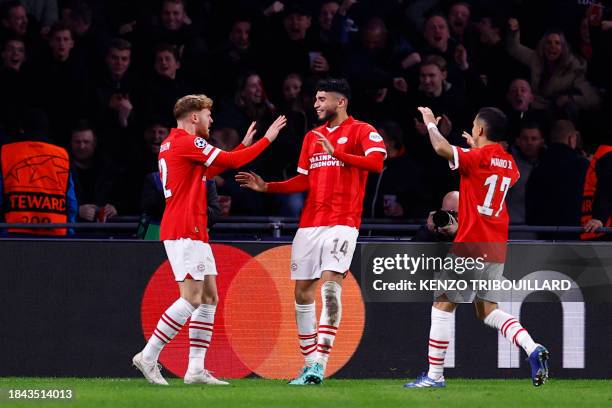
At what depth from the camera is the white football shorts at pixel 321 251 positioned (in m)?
10.1

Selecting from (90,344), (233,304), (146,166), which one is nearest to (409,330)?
(233,304)

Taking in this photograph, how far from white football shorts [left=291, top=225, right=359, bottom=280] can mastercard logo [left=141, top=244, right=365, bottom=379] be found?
1.01 meters

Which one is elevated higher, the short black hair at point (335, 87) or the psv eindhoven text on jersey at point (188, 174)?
the short black hair at point (335, 87)

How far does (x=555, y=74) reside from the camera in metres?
15.6

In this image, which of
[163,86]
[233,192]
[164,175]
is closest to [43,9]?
[163,86]

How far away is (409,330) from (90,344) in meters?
2.55

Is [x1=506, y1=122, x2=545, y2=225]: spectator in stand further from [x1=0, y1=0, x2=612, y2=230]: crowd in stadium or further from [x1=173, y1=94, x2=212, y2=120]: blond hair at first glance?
[x1=173, y1=94, x2=212, y2=120]: blond hair

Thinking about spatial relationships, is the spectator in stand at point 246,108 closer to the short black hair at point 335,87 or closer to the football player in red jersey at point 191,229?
the short black hair at point 335,87

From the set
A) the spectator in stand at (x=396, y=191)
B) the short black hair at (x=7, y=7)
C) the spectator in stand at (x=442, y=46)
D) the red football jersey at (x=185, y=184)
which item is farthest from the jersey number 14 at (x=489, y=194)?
the short black hair at (x=7, y=7)

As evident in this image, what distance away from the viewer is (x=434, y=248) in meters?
11.4

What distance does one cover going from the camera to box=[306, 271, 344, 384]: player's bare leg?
32.8 ft

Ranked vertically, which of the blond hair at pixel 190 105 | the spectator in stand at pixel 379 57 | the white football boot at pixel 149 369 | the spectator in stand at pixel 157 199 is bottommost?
the white football boot at pixel 149 369

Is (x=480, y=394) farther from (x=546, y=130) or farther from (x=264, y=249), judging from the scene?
(x=546, y=130)

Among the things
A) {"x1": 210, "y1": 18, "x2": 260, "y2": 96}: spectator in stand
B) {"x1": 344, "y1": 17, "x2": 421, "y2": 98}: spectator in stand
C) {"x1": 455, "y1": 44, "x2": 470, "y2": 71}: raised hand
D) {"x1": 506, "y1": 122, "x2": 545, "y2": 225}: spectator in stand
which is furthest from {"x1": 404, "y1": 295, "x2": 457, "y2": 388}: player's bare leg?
{"x1": 455, "y1": 44, "x2": 470, "y2": 71}: raised hand
